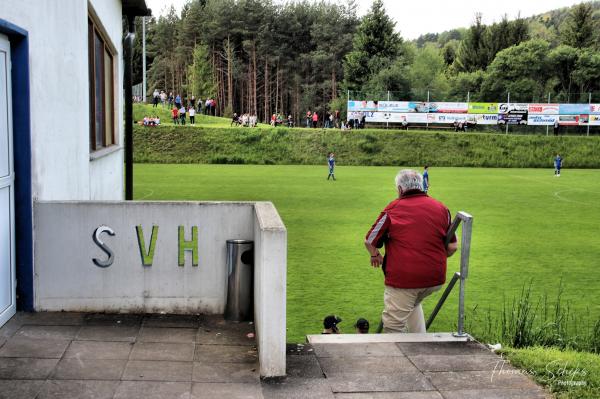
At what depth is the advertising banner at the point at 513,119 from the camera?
190ft

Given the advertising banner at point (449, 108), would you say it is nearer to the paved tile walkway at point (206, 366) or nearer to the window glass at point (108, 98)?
the window glass at point (108, 98)

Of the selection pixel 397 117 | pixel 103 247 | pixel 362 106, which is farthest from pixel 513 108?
pixel 103 247

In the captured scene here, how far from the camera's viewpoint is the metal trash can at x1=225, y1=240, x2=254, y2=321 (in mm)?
6773

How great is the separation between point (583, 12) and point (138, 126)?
5697cm

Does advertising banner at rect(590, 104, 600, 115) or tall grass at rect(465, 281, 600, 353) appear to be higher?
advertising banner at rect(590, 104, 600, 115)

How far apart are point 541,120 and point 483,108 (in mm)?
4506

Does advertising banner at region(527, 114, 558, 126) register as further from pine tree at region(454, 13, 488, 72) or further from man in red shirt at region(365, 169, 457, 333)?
man in red shirt at region(365, 169, 457, 333)

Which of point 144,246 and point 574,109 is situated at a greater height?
point 574,109

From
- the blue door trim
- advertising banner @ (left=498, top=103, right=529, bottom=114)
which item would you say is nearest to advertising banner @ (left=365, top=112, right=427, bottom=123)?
advertising banner @ (left=498, top=103, right=529, bottom=114)

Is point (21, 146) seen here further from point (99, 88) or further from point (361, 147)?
point (361, 147)

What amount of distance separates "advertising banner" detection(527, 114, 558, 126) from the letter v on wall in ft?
180

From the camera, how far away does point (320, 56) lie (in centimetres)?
8988

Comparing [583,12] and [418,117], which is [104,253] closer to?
[418,117]

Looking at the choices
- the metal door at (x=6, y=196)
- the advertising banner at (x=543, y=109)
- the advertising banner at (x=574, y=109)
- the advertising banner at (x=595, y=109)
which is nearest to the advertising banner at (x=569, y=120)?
the advertising banner at (x=574, y=109)
